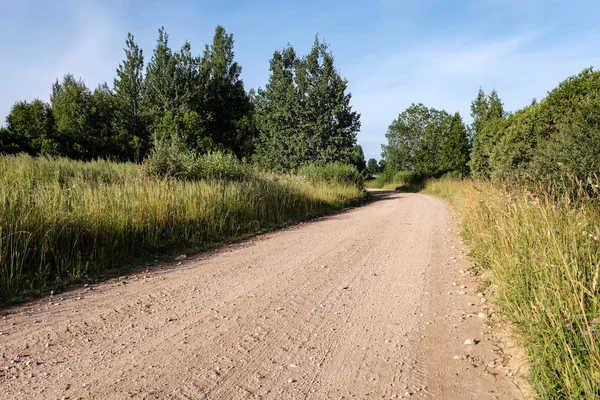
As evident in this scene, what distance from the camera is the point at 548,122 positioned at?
39.0ft

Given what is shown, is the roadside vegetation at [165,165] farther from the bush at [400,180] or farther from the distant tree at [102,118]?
the bush at [400,180]

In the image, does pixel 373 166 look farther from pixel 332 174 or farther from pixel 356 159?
pixel 332 174

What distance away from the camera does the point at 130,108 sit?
34.8m

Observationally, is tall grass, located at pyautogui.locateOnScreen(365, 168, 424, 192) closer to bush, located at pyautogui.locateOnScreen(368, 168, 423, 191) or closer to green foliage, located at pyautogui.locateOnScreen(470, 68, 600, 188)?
bush, located at pyautogui.locateOnScreen(368, 168, 423, 191)

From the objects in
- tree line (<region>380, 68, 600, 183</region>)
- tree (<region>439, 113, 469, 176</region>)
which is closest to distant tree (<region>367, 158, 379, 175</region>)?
tree (<region>439, 113, 469, 176</region>)

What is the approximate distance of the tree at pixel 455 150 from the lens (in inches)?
1658

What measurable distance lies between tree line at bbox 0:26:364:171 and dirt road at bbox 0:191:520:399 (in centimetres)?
1642

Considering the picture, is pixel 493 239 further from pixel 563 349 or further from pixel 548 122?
pixel 548 122

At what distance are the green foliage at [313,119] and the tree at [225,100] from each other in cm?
926

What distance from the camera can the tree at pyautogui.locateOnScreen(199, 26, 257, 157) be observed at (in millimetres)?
36625

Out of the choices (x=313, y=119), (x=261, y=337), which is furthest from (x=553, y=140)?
(x=313, y=119)

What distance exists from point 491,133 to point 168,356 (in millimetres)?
24631

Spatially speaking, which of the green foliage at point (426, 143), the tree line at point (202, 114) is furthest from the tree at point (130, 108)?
the green foliage at point (426, 143)

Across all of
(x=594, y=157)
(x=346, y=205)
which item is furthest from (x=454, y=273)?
(x=346, y=205)
